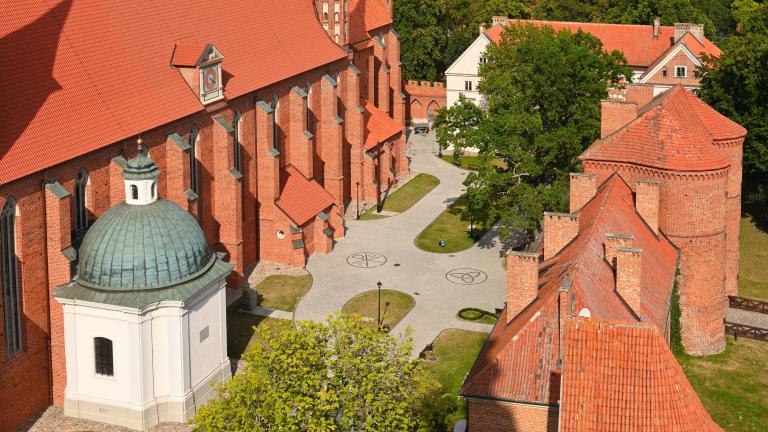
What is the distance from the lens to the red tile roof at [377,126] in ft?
245

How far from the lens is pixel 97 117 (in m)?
46.6

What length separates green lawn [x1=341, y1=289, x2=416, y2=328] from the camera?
5375 cm

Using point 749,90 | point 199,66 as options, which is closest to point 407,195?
point 749,90

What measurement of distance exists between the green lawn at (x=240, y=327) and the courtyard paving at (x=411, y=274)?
1.97m

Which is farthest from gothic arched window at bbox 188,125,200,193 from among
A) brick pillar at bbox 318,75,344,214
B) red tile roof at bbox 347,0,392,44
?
red tile roof at bbox 347,0,392,44

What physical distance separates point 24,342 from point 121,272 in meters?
4.65

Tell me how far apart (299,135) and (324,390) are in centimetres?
3218

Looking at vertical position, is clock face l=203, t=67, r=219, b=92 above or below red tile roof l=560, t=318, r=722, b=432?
→ above

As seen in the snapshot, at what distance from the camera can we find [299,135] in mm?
63812

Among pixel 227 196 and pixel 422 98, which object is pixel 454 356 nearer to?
pixel 227 196

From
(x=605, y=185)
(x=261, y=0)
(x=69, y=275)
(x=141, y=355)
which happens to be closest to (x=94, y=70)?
(x=69, y=275)

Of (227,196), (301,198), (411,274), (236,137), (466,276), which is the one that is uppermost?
(236,137)

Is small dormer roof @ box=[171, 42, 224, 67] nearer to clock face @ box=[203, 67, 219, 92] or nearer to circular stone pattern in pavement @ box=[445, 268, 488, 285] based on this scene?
clock face @ box=[203, 67, 219, 92]

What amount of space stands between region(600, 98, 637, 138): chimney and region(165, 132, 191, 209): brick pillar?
19736 mm
